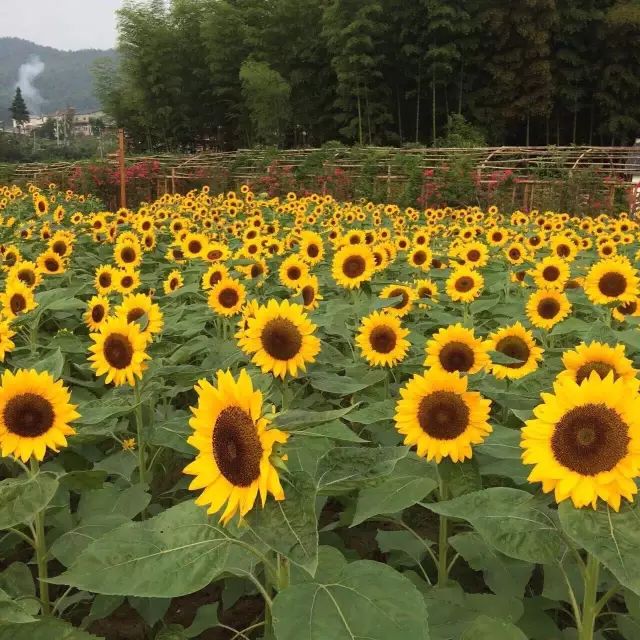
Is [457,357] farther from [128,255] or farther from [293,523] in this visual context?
[128,255]

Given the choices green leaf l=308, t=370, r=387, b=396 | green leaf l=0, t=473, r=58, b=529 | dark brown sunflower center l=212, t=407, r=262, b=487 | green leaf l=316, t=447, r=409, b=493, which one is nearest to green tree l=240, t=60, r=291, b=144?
green leaf l=308, t=370, r=387, b=396

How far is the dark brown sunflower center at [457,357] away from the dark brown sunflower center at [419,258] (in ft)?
9.82

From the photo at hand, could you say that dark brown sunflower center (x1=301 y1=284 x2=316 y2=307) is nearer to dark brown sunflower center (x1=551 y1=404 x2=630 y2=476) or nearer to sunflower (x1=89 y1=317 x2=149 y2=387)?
sunflower (x1=89 y1=317 x2=149 y2=387)

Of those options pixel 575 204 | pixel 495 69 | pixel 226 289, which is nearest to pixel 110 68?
pixel 495 69

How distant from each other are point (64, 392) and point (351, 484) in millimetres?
849

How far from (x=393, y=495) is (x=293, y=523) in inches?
17.5

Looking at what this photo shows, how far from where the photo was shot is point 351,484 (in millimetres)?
1290

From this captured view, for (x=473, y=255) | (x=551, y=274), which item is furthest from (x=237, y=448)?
(x=473, y=255)

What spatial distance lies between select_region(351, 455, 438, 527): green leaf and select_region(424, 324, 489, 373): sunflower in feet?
1.69

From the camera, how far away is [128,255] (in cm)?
496

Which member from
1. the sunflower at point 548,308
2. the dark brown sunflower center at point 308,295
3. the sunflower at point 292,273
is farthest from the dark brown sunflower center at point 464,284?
Answer: the dark brown sunflower center at point 308,295

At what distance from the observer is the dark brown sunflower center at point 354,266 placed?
3.72 m

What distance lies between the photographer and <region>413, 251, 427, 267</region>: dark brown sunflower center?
16.7 feet

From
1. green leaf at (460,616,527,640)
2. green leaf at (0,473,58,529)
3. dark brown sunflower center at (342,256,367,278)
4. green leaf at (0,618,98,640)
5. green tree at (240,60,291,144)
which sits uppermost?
green tree at (240,60,291,144)
